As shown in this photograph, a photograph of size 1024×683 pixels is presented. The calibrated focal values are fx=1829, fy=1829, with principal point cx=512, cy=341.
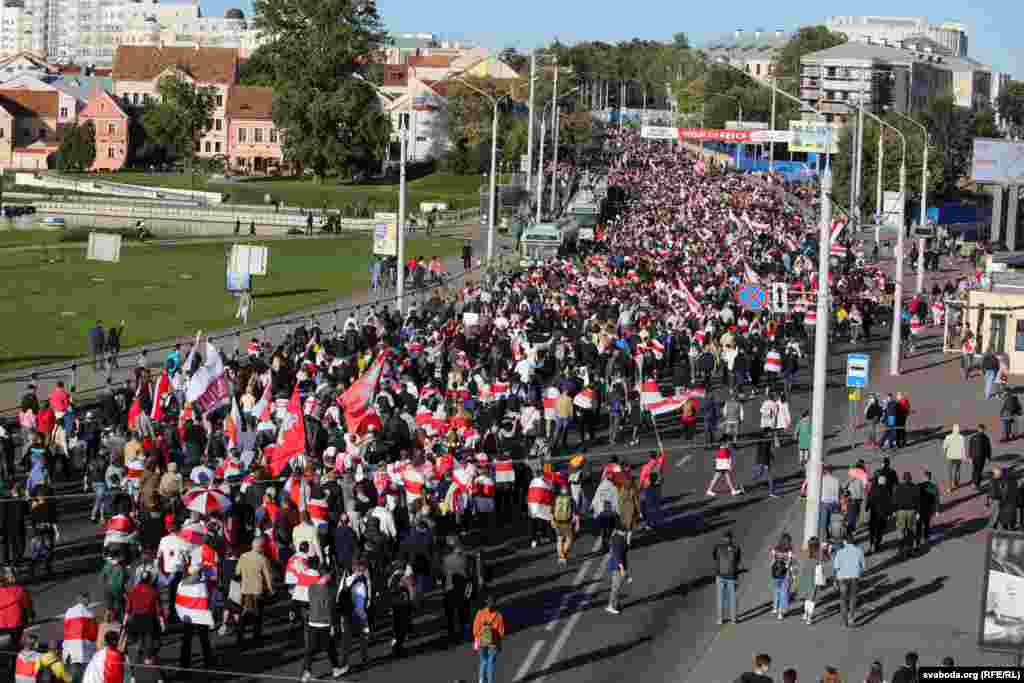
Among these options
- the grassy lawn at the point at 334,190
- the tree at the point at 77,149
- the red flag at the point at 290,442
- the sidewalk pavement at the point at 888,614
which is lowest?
the sidewalk pavement at the point at 888,614

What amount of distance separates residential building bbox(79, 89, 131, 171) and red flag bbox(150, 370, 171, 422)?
468 ft

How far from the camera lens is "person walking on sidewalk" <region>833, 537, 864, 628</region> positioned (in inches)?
941

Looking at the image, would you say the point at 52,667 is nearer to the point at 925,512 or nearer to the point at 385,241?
the point at 925,512

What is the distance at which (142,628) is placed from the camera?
20266 mm

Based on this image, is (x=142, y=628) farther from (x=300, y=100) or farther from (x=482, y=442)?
(x=300, y=100)

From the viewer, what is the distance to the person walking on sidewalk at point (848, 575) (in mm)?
23891

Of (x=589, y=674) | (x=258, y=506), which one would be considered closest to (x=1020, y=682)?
(x=589, y=674)

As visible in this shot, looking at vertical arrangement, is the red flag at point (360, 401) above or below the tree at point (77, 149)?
below

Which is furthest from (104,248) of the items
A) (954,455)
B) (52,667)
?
(52,667)

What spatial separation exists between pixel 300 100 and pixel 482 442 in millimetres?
104397

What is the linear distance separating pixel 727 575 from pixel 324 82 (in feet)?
377

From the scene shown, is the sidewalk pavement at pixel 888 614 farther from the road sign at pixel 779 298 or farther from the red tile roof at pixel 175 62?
the red tile roof at pixel 175 62

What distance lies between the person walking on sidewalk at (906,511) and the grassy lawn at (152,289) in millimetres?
24670

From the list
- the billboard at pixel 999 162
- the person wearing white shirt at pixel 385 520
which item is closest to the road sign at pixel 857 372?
the person wearing white shirt at pixel 385 520
